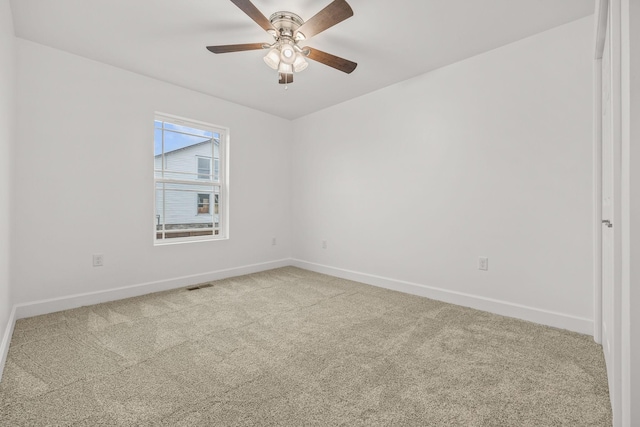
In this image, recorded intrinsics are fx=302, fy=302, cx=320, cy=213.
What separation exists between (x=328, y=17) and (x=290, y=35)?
44 cm

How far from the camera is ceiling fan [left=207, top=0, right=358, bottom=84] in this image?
6.28ft

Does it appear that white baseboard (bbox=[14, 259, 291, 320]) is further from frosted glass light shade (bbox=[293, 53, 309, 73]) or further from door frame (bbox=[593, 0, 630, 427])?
door frame (bbox=[593, 0, 630, 427])

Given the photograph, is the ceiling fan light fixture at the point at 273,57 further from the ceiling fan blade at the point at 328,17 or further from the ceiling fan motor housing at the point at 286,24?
the ceiling fan blade at the point at 328,17

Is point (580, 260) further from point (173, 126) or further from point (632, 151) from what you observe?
point (173, 126)

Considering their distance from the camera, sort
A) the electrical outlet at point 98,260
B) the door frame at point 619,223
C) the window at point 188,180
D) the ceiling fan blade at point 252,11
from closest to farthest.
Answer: the door frame at point 619,223 → the ceiling fan blade at point 252,11 → the electrical outlet at point 98,260 → the window at point 188,180

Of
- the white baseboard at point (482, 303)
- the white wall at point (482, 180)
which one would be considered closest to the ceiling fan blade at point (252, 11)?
the white wall at point (482, 180)

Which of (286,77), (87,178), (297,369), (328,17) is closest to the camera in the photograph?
(297,369)

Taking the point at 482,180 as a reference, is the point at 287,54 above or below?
above

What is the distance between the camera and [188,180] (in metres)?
3.83

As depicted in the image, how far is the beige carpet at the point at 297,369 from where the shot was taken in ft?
4.69

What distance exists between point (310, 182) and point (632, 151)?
12.4 ft

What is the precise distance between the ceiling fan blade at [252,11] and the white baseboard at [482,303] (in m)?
2.83

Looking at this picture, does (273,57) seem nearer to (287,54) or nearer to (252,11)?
(287,54)

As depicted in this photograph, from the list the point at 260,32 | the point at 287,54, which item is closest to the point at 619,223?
the point at 287,54
